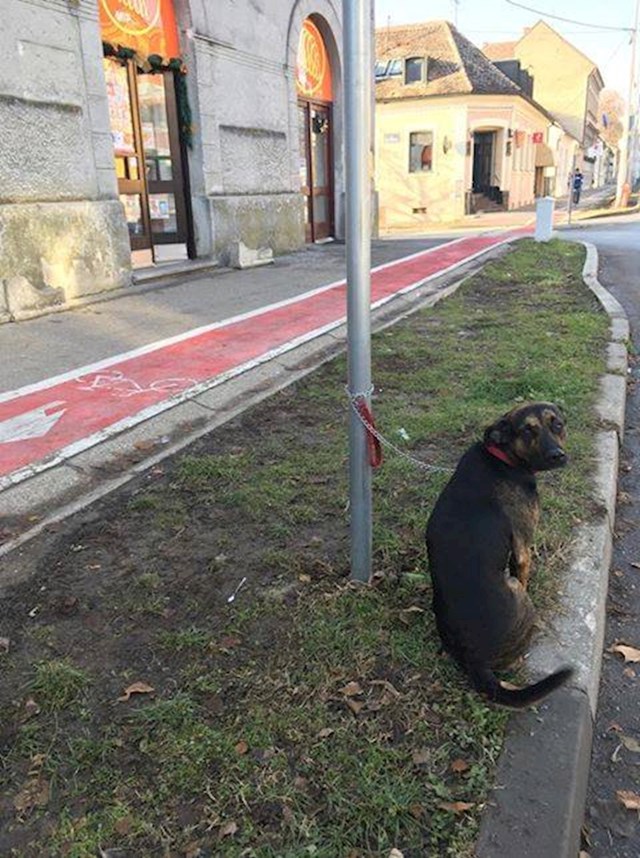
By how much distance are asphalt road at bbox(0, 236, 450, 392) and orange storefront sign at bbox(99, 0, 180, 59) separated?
131 inches

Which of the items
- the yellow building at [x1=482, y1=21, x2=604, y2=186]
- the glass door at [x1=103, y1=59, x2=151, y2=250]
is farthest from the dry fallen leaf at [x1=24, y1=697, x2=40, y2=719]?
the yellow building at [x1=482, y1=21, x2=604, y2=186]

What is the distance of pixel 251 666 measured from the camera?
2.49 m

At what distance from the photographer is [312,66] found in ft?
51.5

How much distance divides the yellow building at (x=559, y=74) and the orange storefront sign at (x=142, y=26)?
2196 inches

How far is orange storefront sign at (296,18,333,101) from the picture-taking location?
15102 mm

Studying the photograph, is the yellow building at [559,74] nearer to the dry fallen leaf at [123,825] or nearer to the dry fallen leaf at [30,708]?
the dry fallen leaf at [30,708]

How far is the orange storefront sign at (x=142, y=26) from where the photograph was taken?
32.2ft

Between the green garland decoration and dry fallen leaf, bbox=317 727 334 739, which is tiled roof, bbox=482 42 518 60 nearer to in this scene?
the green garland decoration

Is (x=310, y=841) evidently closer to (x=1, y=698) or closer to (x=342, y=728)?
(x=342, y=728)

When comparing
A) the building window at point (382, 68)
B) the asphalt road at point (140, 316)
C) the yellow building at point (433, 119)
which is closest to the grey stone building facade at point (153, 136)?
the asphalt road at point (140, 316)

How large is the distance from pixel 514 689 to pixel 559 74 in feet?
222

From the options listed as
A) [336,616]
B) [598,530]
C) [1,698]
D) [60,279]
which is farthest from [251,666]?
[60,279]

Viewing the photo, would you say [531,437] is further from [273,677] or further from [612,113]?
[612,113]

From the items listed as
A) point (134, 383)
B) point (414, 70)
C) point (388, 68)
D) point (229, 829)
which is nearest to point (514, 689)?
point (229, 829)
